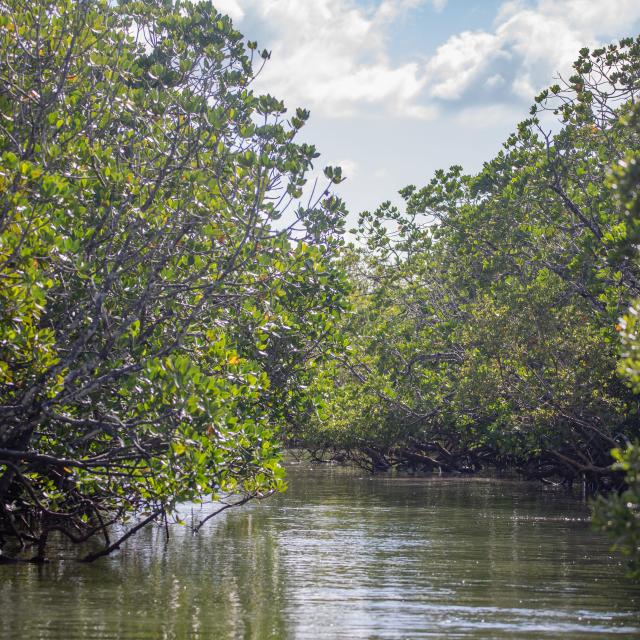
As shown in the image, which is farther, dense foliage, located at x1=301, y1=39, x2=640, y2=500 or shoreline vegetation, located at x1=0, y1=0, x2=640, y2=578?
dense foliage, located at x1=301, y1=39, x2=640, y2=500

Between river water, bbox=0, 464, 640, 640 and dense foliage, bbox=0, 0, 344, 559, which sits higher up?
dense foliage, bbox=0, 0, 344, 559

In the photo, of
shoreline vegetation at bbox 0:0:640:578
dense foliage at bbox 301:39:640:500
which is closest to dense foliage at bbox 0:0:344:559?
shoreline vegetation at bbox 0:0:640:578

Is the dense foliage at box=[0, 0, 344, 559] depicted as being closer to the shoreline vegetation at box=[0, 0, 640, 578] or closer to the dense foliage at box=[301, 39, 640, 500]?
the shoreline vegetation at box=[0, 0, 640, 578]

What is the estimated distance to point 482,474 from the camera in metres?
33.3

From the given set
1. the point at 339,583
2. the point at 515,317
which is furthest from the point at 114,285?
the point at 515,317

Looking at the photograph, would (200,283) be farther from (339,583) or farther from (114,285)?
(339,583)

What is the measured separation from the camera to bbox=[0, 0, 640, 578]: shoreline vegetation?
10523 millimetres

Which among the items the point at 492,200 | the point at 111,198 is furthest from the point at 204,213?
the point at 492,200

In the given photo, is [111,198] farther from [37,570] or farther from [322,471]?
[322,471]

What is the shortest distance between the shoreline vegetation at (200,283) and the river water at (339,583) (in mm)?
899

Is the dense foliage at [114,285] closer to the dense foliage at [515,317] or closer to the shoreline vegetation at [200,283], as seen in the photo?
the shoreline vegetation at [200,283]

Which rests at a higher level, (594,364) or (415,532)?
(594,364)

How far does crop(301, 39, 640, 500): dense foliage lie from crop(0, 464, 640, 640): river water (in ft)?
7.05

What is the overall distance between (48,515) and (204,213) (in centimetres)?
398
